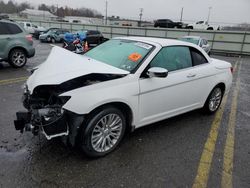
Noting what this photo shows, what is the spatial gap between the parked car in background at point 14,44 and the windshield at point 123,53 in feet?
17.7

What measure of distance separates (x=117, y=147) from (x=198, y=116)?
2213mm

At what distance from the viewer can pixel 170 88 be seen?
3.62 m

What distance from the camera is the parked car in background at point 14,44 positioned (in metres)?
8.07

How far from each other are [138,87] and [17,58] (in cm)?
708

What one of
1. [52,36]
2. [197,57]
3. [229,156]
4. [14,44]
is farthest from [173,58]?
[52,36]

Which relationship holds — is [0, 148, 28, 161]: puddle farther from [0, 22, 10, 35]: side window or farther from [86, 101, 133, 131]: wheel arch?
[0, 22, 10, 35]: side window

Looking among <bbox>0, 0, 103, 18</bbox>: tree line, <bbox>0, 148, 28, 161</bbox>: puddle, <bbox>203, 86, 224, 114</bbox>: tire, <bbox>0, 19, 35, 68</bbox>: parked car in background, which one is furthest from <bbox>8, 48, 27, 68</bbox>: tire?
<bbox>0, 0, 103, 18</bbox>: tree line

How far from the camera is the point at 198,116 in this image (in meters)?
4.77

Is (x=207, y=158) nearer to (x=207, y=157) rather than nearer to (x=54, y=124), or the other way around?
(x=207, y=157)

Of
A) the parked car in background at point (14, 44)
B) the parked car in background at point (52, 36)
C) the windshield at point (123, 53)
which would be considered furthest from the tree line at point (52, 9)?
the windshield at point (123, 53)

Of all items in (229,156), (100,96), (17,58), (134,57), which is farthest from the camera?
(17,58)

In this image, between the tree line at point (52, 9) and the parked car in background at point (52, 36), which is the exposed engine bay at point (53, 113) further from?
the tree line at point (52, 9)

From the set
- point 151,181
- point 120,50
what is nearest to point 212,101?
point 120,50

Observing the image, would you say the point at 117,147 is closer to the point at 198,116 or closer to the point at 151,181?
the point at 151,181
